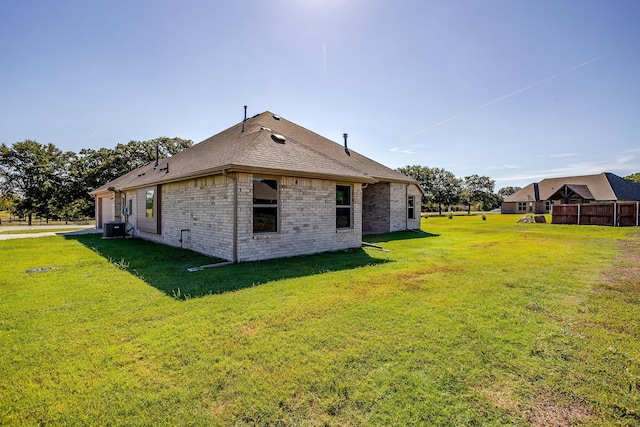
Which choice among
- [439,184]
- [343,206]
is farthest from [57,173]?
[439,184]

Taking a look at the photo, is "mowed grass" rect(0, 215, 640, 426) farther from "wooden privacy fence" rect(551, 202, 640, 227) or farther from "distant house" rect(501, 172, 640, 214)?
"distant house" rect(501, 172, 640, 214)

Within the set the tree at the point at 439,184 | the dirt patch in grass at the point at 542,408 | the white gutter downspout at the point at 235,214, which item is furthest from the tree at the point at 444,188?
the dirt patch in grass at the point at 542,408

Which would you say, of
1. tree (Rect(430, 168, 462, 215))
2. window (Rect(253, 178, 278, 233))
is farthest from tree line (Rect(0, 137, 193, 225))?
tree (Rect(430, 168, 462, 215))

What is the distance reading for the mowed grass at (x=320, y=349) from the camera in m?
2.21

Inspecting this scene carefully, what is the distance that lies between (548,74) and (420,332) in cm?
1514

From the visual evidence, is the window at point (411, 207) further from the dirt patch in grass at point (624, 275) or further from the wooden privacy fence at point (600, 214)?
the wooden privacy fence at point (600, 214)

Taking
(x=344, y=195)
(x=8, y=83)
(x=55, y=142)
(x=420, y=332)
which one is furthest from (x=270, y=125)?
(x=55, y=142)

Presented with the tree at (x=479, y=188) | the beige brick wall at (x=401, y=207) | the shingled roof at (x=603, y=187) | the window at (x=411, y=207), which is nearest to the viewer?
the beige brick wall at (x=401, y=207)

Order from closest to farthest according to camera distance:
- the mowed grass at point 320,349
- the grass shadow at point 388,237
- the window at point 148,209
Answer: the mowed grass at point 320,349
the window at point 148,209
the grass shadow at point 388,237

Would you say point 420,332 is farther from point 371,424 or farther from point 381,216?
point 381,216

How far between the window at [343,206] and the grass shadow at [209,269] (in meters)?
1.07

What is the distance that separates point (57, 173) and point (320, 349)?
4315 centimetres

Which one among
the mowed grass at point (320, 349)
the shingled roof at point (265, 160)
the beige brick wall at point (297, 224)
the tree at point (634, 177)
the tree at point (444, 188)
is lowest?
the mowed grass at point (320, 349)

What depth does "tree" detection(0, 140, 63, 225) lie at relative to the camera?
3138 cm
